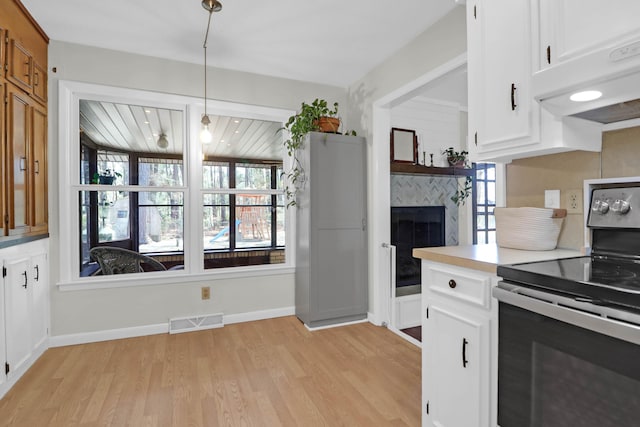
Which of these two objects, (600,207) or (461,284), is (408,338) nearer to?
(461,284)

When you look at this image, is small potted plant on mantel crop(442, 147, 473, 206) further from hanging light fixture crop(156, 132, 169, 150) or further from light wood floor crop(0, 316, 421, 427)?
hanging light fixture crop(156, 132, 169, 150)

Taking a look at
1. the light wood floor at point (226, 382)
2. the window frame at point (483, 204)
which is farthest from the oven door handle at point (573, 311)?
the window frame at point (483, 204)

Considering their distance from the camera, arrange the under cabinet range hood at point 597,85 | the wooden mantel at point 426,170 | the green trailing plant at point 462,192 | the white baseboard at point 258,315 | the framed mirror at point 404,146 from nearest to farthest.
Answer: the under cabinet range hood at point 597,85 → the white baseboard at point 258,315 → the wooden mantel at point 426,170 → the framed mirror at point 404,146 → the green trailing plant at point 462,192

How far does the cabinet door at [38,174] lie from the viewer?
2.54 meters

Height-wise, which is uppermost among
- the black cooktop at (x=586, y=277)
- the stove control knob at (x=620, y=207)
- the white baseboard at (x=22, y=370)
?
the stove control knob at (x=620, y=207)

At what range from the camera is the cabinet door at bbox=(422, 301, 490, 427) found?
1.35 meters

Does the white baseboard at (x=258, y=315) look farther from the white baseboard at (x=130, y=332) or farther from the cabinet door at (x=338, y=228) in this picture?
the cabinet door at (x=338, y=228)

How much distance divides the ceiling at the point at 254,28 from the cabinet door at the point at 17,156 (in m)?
0.71

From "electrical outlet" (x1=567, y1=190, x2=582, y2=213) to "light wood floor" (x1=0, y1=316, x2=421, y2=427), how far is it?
136 cm

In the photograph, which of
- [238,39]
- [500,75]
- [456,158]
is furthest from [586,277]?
[456,158]

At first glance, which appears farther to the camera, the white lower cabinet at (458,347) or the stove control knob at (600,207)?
the stove control knob at (600,207)

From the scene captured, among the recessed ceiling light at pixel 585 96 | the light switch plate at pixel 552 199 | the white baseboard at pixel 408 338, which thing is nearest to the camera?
the recessed ceiling light at pixel 585 96

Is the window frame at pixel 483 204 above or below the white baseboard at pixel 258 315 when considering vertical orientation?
above

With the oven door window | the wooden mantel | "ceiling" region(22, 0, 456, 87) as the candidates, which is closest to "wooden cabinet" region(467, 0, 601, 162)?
the oven door window
